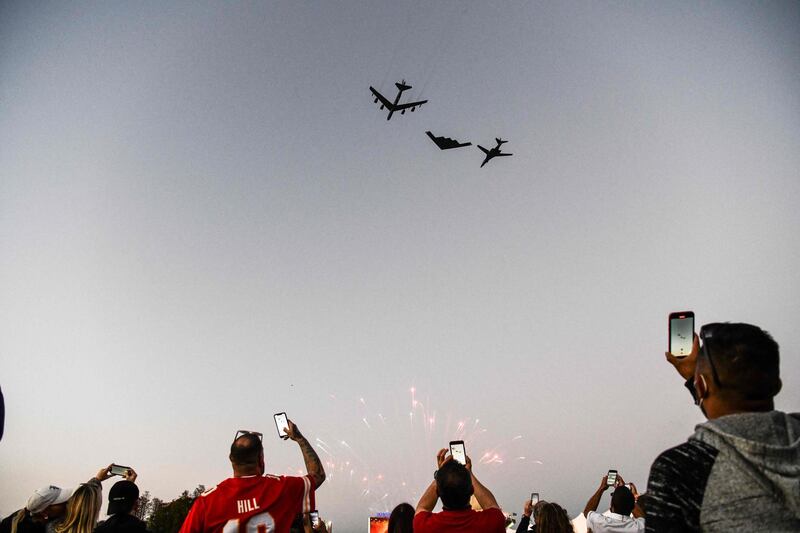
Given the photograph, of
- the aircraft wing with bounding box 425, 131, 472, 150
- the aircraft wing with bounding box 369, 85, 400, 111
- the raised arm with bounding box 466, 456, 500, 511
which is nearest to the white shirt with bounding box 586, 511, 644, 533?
the raised arm with bounding box 466, 456, 500, 511

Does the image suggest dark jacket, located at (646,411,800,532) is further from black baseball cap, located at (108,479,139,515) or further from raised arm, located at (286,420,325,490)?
black baseball cap, located at (108,479,139,515)

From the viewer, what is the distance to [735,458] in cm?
184

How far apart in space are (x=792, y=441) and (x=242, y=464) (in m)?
3.78

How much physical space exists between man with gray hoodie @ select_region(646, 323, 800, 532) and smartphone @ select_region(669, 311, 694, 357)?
967 millimetres

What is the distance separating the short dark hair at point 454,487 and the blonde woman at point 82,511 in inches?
137

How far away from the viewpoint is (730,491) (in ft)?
5.98

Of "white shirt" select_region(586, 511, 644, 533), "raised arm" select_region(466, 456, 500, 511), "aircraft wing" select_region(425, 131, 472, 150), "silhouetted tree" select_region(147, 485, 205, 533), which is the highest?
"aircraft wing" select_region(425, 131, 472, 150)

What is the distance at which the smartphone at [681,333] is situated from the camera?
3.13m

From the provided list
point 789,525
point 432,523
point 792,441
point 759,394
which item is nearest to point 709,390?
point 759,394

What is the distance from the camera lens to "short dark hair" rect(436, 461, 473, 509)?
13.0ft

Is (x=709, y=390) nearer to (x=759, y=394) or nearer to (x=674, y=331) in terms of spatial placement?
(x=759, y=394)

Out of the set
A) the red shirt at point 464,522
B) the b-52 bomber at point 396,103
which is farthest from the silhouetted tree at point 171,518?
the red shirt at point 464,522

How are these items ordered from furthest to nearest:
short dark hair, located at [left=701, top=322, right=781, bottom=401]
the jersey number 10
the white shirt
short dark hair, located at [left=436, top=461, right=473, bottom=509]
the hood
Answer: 1. the white shirt
2. short dark hair, located at [left=436, top=461, right=473, bottom=509]
3. the jersey number 10
4. short dark hair, located at [left=701, top=322, right=781, bottom=401]
5. the hood

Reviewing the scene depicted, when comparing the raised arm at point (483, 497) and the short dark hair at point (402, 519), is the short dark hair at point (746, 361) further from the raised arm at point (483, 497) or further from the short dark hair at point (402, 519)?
the short dark hair at point (402, 519)
